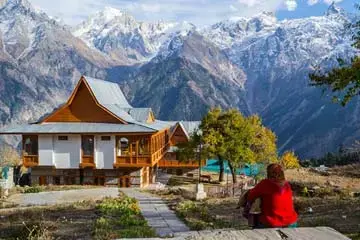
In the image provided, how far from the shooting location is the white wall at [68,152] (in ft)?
149

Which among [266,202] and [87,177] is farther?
[87,177]

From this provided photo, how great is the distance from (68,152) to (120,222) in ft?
91.3

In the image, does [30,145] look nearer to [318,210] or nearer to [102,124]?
[102,124]

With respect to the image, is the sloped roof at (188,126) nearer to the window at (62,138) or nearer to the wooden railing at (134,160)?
the wooden railing at (134,160)

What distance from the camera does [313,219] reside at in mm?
17969

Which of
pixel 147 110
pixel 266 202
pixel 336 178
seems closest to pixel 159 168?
pixel 147 110

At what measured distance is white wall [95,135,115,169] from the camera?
4497cm

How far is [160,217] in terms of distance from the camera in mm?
21766

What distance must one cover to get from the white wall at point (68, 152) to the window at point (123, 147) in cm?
330

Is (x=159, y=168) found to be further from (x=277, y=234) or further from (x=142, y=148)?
(x=277, y=234)

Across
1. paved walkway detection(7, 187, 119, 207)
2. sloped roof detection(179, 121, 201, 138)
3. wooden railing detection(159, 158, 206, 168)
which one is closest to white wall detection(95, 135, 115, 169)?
paved walkway detection(7, 187, 119, 207)

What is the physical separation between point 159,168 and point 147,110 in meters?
11.2

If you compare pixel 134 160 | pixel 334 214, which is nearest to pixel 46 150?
pixel 134 160

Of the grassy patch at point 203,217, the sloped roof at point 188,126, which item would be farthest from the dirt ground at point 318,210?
the sloped roof at point 188,126
